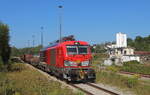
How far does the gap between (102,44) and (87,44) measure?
120 m

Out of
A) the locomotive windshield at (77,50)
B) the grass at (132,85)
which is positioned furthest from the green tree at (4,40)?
the grass at (132,85)

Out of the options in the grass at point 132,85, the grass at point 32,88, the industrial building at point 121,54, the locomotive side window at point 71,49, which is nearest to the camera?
the grass at point 32,88

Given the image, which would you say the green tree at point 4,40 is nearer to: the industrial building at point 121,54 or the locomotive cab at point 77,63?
the locomotive cab at point 77,63

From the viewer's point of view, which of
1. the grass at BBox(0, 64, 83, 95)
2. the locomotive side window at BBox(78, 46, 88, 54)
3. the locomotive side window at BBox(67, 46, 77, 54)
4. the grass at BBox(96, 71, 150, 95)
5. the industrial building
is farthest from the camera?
the industrial building

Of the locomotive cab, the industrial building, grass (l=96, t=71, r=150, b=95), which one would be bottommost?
grass (l=96, t=71, r=150, b=95)

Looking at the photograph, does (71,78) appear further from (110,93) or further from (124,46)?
(124,46)

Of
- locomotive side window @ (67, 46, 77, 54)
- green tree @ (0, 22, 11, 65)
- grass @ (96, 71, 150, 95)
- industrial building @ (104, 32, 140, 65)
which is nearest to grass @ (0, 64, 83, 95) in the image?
locomotive side window @ (67, 46, 77, 54)

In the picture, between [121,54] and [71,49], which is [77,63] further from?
[121,54]

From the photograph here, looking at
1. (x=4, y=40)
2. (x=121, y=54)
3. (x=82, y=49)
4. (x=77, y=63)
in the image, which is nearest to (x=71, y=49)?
(x=82, y=49)

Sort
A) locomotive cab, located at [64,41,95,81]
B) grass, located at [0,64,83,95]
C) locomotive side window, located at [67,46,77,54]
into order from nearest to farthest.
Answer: grass, located at [0,64,83,95] → locomotive cab, located at [64,41,95,81] → locomotive side window, located at [67,46,77,54]

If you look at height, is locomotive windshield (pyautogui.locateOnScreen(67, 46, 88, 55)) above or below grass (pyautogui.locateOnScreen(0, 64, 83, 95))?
above

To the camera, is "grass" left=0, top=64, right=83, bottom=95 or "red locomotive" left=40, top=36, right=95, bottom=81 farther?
"red locomotive" left=40, top=36, right=95, bottom=81

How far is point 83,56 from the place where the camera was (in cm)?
1919

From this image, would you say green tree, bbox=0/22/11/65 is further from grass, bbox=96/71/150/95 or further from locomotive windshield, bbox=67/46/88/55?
grass, bbox=96/71/150/95
